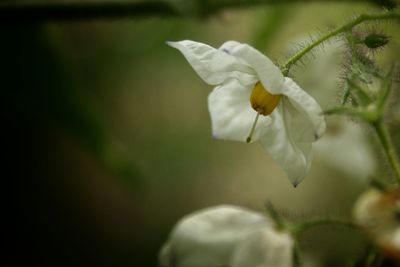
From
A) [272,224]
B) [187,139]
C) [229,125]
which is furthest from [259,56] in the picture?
[187,139]

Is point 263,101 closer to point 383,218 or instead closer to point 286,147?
point 286,147

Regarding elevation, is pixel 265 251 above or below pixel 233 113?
below

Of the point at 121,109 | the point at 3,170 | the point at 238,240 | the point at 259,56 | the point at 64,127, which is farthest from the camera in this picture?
the point at 121,109

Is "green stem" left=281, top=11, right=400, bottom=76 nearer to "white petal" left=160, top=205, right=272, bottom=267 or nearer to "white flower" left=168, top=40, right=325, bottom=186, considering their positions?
"white flower" left=168, top=40, right=325, bottom=186

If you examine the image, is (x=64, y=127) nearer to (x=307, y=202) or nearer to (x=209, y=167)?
(x=209, y=167)

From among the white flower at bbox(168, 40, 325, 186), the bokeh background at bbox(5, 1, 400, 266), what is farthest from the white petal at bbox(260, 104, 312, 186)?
the bokeh background at bbox(5, 1, 400, 266)

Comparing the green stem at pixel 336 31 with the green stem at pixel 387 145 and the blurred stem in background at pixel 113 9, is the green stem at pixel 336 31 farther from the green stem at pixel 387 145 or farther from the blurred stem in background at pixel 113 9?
the blurred stem in background at pixel 113 9

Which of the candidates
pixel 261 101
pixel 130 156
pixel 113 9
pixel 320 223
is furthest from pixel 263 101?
pixel 130 156
